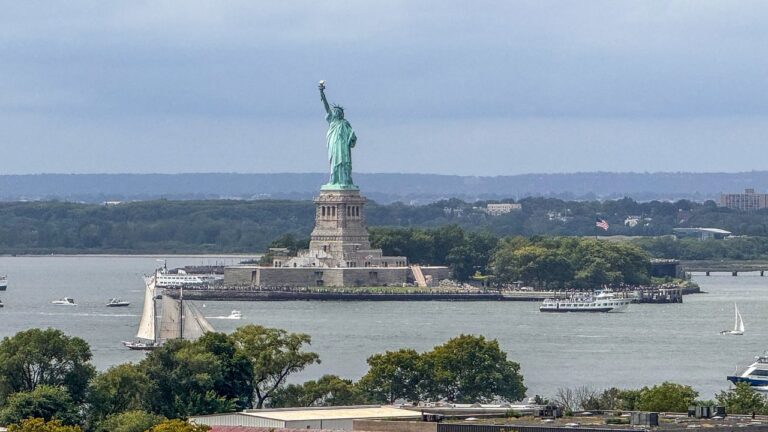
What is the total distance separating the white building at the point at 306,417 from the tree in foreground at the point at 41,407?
7.21 feet

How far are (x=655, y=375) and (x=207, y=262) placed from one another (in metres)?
114

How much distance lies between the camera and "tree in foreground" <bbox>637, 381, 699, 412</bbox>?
4691 cm

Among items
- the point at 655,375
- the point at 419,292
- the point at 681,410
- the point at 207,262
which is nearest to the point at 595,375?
the point at 655,375

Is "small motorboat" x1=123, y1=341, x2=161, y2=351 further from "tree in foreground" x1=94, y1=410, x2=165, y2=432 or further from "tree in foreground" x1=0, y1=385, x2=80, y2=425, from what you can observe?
"tree in foreground" x1=94, y1=410, x2=165, y2=432

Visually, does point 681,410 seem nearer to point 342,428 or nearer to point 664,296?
point 342,428

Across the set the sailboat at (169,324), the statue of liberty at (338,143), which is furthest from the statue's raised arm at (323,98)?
the sailboat at (169,324)

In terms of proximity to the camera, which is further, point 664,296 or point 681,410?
point 664,296

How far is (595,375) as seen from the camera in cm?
6431

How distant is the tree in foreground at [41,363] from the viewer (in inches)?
1855

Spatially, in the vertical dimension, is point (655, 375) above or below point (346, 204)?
below

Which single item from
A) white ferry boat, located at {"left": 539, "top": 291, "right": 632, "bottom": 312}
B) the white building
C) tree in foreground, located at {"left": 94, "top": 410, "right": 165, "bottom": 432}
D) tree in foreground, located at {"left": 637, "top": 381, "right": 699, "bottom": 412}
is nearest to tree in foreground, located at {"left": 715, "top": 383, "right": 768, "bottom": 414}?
tree in foreground, located at {"left": 637, "top": 381, "right": 699, "bottom": 412}

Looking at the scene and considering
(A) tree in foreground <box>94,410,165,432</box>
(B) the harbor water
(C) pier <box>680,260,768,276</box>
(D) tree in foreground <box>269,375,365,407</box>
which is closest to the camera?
(A) tree in foreground <box>94,410,165,432</box>

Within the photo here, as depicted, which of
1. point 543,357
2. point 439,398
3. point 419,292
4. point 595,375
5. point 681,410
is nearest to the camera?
point 681,410

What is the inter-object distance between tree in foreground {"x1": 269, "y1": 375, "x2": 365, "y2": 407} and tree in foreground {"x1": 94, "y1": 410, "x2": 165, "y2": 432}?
671 cm
